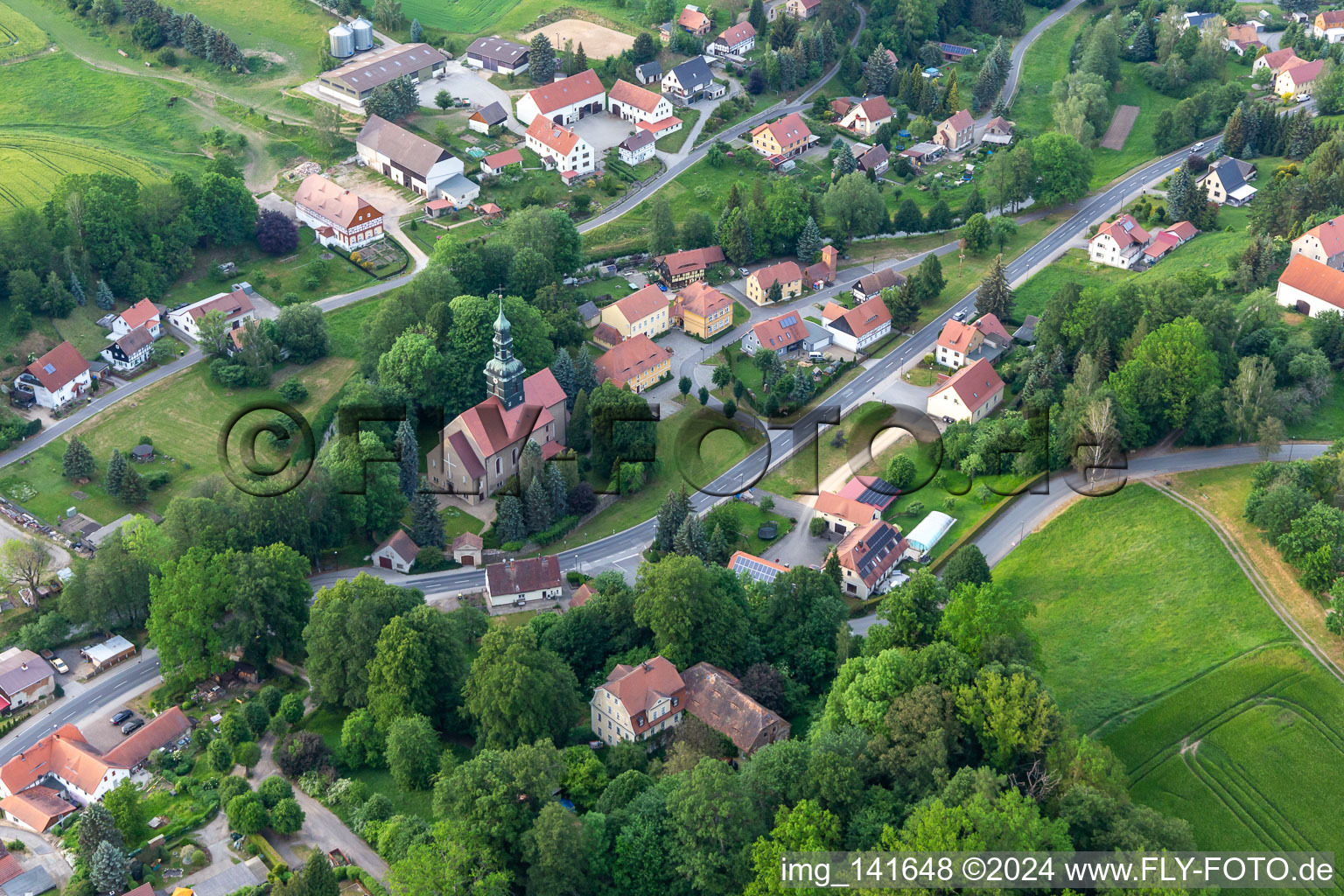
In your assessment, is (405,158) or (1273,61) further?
(1273,61)

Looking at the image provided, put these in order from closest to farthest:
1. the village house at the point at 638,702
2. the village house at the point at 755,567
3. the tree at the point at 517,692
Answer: the tree at the point at 517,692 < the village house at the point at 638,702 < the village house at the point at 755,567

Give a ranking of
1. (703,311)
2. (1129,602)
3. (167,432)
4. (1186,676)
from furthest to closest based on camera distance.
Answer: (703,311) → (167,432) → (1129,602) → (1186,676)

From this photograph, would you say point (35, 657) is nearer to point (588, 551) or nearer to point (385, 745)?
point (385, 745)

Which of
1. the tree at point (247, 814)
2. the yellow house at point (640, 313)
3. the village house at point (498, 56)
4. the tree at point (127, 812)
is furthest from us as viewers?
the village house at point (498, 56)

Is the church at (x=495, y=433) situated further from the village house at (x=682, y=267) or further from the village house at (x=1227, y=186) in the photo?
the village house at (x=1227, y=186)

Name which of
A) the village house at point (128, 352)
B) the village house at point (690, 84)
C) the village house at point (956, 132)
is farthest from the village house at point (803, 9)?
the village house at point (128, 352)

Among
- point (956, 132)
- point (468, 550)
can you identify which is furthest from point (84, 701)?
point (956, 132)

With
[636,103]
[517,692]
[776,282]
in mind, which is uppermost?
Answer: [517,692]

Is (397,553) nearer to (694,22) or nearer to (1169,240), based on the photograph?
(1169,240)
